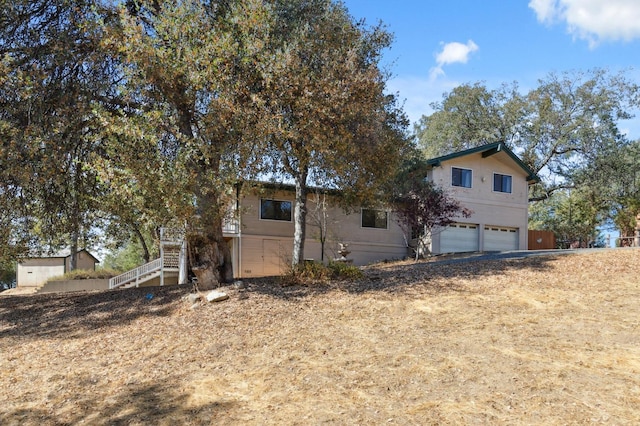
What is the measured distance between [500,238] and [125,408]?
2399 cm

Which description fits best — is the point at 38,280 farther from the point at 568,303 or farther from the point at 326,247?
the point at 568,303

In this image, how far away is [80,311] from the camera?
12680 millimetres

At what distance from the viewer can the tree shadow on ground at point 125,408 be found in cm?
657

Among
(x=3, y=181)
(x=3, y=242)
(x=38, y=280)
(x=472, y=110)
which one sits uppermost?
(x=472, y=110)

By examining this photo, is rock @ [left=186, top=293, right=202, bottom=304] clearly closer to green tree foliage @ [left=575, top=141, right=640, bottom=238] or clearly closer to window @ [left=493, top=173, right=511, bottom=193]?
window @ [left=493, top=173, right=511, bottom=193]

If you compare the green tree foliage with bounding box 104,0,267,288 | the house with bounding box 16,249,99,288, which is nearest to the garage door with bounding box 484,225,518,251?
the green tree foliage with bounding box 104,0,267,288

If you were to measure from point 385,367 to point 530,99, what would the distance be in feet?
100

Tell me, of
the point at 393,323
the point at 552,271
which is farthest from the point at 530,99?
the point at 393,323

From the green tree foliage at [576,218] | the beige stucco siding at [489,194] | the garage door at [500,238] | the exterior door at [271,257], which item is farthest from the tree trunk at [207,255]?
the green tree foliage at [576,218]

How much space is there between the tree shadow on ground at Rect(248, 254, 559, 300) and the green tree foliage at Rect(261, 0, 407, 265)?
2.47 metres

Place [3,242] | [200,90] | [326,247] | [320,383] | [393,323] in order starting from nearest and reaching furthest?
[320,383]
[393,323]
[200,90]
[3,242]
[326,247]

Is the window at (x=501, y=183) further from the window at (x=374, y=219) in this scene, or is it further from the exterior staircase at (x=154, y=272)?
the exterior staircase at (x=154, y=272)

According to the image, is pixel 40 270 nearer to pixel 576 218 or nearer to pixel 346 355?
pixel 346 355

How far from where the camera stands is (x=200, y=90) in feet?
37.9
